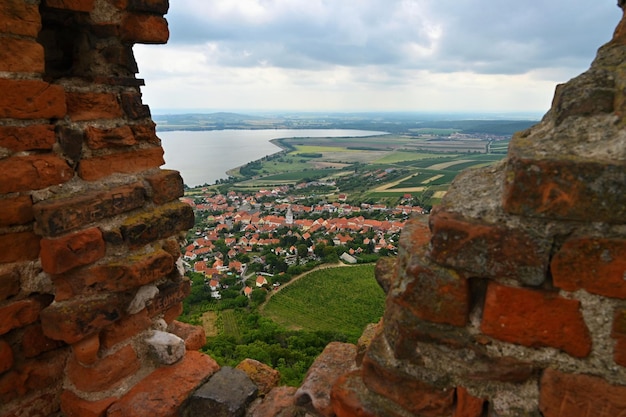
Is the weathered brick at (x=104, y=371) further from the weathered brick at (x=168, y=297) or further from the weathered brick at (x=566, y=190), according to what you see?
the weathered brick at (x=566, y=190)

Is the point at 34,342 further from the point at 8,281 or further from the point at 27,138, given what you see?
the point at 27,138

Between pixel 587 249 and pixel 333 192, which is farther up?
pixel 587 249

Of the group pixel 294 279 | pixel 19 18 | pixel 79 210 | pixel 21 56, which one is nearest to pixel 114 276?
pixel 79 210

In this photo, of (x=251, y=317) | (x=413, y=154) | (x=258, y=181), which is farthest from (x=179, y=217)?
(x=413, y=154)

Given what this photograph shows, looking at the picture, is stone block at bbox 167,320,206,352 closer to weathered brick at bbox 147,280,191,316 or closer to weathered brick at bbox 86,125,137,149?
weathered brick at bbox 147,280,191,316

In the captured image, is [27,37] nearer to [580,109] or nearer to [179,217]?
[179,217]

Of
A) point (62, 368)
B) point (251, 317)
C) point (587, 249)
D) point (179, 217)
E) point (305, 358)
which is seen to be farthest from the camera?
point (251, 317)

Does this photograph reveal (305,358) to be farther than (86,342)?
Yes
